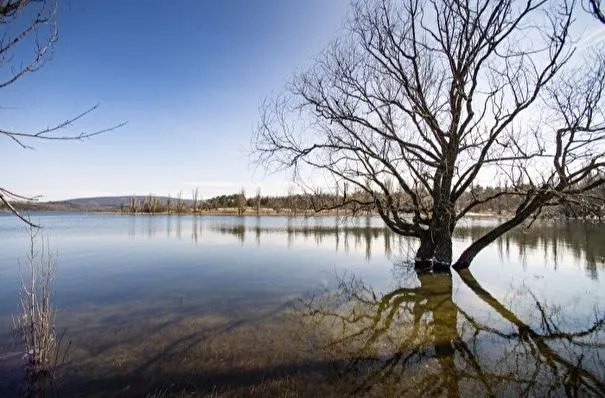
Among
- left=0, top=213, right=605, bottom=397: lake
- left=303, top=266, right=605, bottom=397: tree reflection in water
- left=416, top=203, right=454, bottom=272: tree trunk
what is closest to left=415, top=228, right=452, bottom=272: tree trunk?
left=416, top=203, right=454, bottom=272: tree trunk

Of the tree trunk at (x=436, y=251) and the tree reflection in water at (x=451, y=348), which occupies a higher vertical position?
the tree trunk at (x=436, y=251)

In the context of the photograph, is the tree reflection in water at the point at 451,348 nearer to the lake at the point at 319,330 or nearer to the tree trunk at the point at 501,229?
the lake at the point at 319,330

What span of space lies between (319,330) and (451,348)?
205cm

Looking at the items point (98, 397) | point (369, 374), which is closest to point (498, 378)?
point (369, 374)

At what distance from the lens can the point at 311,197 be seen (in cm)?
1297

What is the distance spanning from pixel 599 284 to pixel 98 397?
11.8 metres

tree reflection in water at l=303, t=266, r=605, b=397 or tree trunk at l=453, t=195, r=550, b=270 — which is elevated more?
tree trunk at l=453, t=195, r=550, b=270

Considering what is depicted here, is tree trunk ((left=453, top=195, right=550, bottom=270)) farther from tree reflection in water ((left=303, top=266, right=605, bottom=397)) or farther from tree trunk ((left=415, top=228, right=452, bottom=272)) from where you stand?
tree reflection in water ((left=303, top=266, right=605, bottom=397))

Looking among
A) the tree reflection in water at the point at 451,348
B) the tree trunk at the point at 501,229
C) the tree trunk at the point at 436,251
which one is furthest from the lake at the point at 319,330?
the tree trunk at the point at 501,229

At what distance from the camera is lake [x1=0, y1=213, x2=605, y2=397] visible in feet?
13.8

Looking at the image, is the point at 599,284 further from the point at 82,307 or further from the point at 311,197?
the point at 82,307

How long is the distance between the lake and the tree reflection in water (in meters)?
0.03

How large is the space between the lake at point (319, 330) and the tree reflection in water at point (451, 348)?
1.0 inches

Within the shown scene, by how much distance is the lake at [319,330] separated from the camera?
4195 mm
